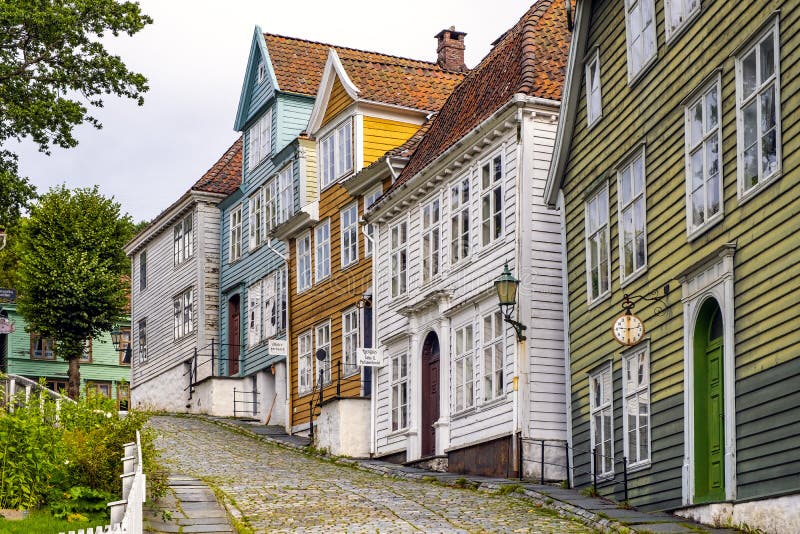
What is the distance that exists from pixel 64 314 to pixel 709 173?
38150 millimetres

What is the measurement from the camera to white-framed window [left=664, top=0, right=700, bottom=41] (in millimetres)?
20216

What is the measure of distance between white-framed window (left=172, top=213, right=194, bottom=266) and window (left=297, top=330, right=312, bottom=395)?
1031cm

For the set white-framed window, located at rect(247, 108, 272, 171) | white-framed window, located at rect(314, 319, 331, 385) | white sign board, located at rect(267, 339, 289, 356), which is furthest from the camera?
white-framed window, located at rect(247, 108, 272, 171)

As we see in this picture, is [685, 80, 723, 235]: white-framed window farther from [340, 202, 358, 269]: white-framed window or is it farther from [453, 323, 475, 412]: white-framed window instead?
[340, 202, 358, 269]: white-framed window

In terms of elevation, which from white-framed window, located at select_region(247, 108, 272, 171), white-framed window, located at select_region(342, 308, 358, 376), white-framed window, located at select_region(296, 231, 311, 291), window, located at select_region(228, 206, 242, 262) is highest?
white-framed window, located at select_region(247, 108, 272, 171)

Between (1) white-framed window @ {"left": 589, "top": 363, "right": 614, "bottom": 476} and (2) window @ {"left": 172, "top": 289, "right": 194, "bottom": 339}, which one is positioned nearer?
(1) white-framed window @ {"left": 589, "top": 363, "right": 614, "bottom": 476}

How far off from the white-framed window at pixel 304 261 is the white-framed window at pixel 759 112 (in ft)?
73.6

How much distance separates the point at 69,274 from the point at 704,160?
124 feet

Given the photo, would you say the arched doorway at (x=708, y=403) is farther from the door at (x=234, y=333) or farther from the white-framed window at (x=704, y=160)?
the door at (x=234, y=333)

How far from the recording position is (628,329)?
21.1m

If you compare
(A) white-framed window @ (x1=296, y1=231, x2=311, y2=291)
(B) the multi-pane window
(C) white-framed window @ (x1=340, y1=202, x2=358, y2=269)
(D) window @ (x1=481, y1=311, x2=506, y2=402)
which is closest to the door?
→ (A) white-framed window @ (x1=296, y1=231, x2=311, y2=291)

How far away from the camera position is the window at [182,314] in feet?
161

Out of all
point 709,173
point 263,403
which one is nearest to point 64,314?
point 263,403

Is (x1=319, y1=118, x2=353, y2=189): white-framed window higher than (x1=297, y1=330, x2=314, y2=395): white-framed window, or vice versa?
(x1=319, y1=118, x2=353, y2=189): white-framed window
